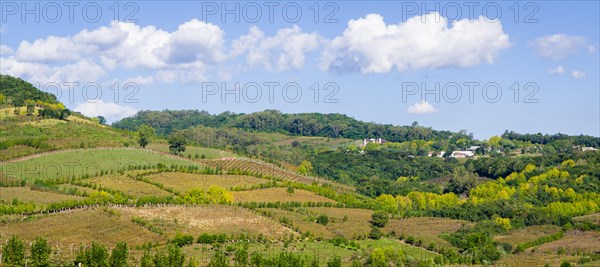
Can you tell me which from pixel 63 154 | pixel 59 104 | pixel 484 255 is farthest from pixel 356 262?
pixel 59 104

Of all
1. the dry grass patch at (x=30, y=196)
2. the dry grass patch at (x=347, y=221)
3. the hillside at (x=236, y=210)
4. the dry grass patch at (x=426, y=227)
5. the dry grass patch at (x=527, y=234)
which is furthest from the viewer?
the dry grass patch at (x=527, y=234)

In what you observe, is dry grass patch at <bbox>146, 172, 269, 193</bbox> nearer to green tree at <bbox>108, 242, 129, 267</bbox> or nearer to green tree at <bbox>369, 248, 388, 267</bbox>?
green tree at <bbox>369, 248, 388, 267</bbox>

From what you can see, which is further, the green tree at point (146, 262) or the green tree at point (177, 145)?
the green tree at point (177, 145)

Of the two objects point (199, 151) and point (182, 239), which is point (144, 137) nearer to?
point (199, 151)

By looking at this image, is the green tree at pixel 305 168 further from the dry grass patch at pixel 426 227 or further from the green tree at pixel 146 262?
the green tree at pixel 146 262

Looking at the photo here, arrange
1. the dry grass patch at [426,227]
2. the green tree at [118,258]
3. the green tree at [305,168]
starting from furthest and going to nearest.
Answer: the green tree at [305,168] → the dry grass patch at [426,227] → the green tree at [118,258]

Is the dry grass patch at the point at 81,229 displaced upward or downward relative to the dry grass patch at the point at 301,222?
upward

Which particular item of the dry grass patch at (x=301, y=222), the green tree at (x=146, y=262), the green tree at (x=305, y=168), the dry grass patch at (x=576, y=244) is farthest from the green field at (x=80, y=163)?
the dry grass patch at (x=576, y=244)
